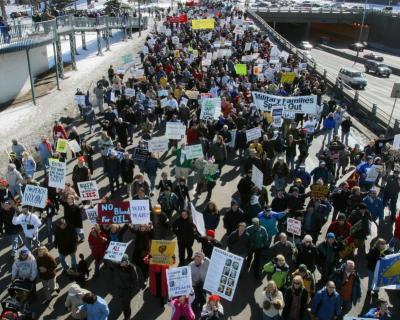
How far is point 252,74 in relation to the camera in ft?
87.7

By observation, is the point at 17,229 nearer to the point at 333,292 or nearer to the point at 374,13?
the point at 333,292

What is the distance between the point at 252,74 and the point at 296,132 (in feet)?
35.4

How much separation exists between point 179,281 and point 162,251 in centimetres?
112

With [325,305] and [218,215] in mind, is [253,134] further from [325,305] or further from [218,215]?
[325,305]

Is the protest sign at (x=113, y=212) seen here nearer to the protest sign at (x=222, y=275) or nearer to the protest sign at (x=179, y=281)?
the protest sign at (x=179, y=281)

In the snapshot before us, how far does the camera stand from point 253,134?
1630 centimetres

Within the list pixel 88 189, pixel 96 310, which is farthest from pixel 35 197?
pixel 96 310

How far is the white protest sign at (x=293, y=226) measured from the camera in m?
10.7

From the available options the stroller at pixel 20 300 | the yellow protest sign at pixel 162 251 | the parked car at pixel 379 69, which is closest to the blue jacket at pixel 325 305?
the yellow protest sign at pixel 162 251

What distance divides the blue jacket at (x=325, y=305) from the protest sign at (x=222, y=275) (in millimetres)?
1467

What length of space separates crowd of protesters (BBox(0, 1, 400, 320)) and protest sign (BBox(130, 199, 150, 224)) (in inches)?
10.9

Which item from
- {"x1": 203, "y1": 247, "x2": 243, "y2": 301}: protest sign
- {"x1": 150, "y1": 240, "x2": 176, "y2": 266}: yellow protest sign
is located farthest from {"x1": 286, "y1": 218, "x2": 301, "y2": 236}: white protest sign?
{"x1": 150, "y1": 240, "x2": 176, "y2": 266}: yellow protest sign

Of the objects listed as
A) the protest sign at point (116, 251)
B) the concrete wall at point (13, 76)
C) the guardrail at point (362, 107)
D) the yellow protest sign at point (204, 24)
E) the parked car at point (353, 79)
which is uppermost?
the yellow protest sign at point (204, 24)

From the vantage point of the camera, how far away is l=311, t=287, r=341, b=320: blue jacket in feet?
27.4
